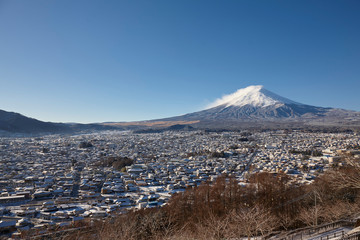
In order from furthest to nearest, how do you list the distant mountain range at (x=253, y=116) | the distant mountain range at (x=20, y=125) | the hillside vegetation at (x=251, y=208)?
the distant mountain range at (x=253, y=116) → the distant mountain range at (x=20, y=125) → the hillside vegetation at (x=251, y=208)

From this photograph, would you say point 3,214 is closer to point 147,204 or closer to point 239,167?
point 147,204

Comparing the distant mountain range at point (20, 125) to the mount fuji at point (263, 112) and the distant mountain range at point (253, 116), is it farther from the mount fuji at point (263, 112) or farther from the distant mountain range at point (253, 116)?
the mount fuji at point (263, 112)

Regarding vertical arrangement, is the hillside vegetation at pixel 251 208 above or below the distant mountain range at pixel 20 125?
below

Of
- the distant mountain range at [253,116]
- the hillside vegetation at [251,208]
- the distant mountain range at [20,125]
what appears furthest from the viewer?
the distant mountain range at [253,116]

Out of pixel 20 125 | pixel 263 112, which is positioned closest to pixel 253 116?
pixel 263 112

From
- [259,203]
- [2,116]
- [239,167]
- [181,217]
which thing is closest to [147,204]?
[181,217]

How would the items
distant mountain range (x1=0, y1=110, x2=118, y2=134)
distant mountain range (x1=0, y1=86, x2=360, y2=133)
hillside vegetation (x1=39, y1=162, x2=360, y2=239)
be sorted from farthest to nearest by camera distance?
distant mountain range (x1=0, y1=86, x2=360, y2=133), distant mountain range (x1=0, y1=110, x2=118, y2=134), hillside vegetation (x1=39, y1=162, x2=360, y2=239)

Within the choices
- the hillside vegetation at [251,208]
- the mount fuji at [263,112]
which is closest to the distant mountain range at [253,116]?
the mount fuji at [263,112]

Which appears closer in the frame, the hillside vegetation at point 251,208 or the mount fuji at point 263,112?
the hillside vegetation at point 251,208

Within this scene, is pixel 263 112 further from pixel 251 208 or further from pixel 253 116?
pixel 251 208

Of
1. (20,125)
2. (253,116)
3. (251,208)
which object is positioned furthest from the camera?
(253,116)

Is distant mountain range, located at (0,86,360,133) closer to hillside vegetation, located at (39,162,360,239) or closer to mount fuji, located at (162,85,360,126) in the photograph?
mount fuji, located at (162,85,360,126)

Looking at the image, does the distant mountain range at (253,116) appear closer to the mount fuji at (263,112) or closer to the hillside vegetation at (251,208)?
the mount fuji at (263,112)

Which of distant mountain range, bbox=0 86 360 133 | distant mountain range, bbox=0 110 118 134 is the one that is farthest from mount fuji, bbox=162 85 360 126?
distant mountain range, bbox=0 110 118 134
